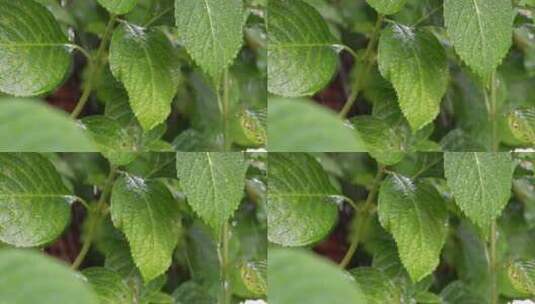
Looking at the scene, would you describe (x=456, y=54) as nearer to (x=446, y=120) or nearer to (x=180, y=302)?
(x=446, y=120)

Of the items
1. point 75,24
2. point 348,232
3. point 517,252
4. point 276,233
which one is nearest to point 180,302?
point 276,233

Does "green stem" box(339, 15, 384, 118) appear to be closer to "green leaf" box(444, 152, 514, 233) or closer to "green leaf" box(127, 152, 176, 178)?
"green leaf" box(444, 152, 514, 233)

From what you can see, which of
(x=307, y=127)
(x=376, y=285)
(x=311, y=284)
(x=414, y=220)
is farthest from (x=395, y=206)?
(x=311, y=284)

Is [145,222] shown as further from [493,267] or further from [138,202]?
[493,267]

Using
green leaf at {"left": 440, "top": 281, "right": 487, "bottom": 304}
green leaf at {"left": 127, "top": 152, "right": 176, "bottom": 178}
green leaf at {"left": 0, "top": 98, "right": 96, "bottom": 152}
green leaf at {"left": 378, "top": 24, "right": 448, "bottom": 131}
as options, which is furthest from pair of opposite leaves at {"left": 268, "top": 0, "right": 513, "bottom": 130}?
green leaf at {"left": 0, "top": 98, "right": 96, "bottom": 152}

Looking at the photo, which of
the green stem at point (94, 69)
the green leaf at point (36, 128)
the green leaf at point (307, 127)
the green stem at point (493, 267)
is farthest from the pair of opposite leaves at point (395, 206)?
the green leaf at point (36, 128)

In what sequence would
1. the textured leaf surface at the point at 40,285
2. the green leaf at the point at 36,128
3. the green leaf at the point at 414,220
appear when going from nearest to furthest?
the textured leaf surface at the point at 40,285 < the green leaf at the point at 36,128 < the green leaf at the point at 414,220

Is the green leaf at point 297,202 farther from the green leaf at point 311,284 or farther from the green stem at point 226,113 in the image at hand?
the green leaf at point 311,284

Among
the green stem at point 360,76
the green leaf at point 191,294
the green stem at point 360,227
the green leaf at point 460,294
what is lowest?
the green leaf at point 460,294
